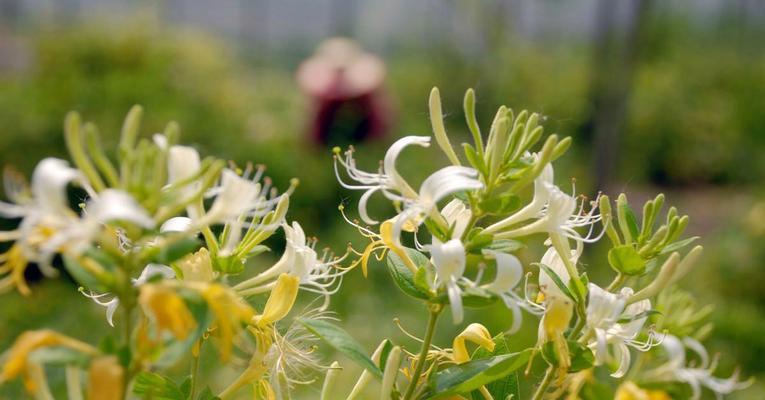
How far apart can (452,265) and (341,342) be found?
0.08m

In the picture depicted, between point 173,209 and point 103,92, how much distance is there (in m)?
3.87

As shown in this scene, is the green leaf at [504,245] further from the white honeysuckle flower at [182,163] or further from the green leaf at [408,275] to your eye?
the white honeysuckle flower at [182,163]

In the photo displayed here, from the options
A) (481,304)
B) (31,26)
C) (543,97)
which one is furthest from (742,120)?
(481,304)

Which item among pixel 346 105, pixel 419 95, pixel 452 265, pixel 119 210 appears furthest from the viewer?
pixel 419 95

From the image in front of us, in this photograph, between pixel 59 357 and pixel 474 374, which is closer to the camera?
pixel 59 357

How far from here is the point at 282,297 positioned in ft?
1.89

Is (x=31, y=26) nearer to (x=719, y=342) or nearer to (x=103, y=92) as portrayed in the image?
(x=103, y=92)

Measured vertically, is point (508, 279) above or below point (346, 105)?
above

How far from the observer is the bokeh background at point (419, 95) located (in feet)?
9.84

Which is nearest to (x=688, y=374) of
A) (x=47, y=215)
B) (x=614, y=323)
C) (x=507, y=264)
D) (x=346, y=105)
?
(x=614, y=323)

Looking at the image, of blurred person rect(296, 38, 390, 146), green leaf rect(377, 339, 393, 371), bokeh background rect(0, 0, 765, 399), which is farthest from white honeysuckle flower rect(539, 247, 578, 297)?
blurred person rect(296, 38, 390, 146)

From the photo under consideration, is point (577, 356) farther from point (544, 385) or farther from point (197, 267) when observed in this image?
point (197, 267)

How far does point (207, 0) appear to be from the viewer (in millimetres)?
7590

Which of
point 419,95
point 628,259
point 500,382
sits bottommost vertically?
point 419,95
